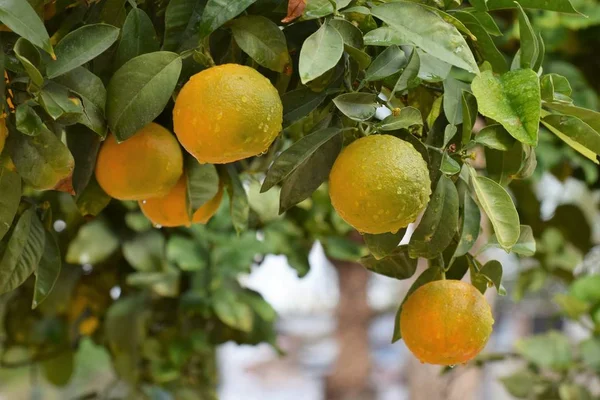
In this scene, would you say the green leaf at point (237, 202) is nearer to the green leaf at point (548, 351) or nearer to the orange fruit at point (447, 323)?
the orange fruit at point (447, 323)

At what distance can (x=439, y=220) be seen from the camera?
17.2 inches

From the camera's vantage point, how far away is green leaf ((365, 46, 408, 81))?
425 mm

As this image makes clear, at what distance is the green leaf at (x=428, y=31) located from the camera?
40cm

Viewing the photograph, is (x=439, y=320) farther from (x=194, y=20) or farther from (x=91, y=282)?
(x=91, y=282)

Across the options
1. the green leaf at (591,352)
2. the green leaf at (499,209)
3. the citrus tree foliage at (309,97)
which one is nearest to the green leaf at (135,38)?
the citrus tree foliage at (309,97)

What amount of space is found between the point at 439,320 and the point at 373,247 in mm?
58

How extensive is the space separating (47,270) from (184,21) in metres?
0.18

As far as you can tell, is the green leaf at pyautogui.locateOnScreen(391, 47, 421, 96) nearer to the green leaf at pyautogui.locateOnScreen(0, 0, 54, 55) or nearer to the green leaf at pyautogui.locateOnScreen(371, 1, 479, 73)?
the green leaf at pyautogui.locateOnScreen(371, 1, 479, 73)

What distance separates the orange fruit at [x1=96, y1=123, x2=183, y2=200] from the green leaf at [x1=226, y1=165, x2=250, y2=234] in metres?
0.07

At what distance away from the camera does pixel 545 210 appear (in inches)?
54.6

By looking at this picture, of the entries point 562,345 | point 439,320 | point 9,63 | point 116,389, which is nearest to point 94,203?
point 9,63

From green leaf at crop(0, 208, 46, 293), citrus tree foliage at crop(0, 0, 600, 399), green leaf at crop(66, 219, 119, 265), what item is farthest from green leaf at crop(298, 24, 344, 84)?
green leaf at crop(66, 219, 119, 265)

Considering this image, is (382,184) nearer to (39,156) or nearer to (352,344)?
(39,156)

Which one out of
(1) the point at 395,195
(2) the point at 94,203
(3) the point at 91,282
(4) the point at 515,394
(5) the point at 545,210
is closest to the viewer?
(1) the point at 395,195
